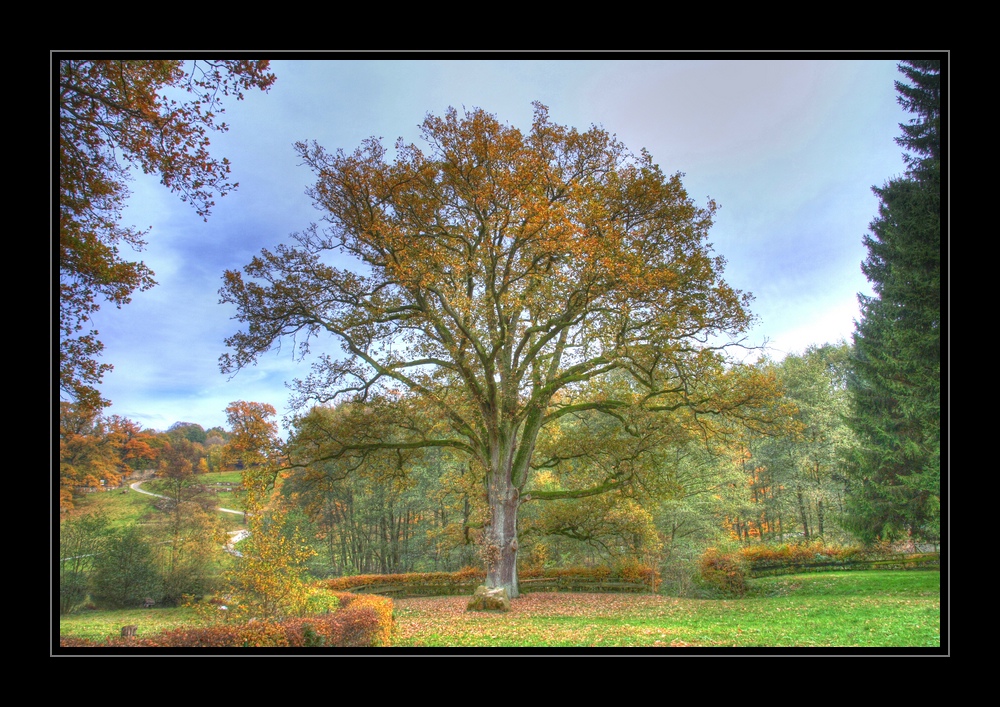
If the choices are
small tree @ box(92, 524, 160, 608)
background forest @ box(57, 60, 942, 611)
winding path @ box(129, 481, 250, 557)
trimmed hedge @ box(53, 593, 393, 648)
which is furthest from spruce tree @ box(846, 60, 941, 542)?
small tree @ box(92, 524, 160, 608)

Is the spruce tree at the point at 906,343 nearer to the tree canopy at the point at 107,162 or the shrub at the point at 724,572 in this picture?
the shrub at the point at 724,572

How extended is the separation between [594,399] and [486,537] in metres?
3.59

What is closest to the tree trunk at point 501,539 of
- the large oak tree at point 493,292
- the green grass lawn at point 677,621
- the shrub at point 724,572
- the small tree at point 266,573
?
the large oak tree at point 493,292

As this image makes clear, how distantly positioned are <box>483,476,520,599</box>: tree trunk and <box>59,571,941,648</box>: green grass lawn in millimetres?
627

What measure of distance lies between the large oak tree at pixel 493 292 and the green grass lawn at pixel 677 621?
1.92 m

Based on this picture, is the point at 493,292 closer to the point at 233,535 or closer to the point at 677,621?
the point at 233,535

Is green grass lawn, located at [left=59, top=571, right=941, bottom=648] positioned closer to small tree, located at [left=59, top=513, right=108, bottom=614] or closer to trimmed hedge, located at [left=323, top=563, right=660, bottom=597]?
small tree, located at [left=59, top=513, right=108, bottom=614]

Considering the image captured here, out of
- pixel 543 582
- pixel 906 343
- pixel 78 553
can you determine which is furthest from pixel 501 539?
pixel 906 343

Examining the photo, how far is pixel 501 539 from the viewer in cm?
916

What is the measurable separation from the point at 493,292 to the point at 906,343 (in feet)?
20.8

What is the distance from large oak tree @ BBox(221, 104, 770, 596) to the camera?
24.4 ft

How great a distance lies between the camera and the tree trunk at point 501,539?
910 centimetres
